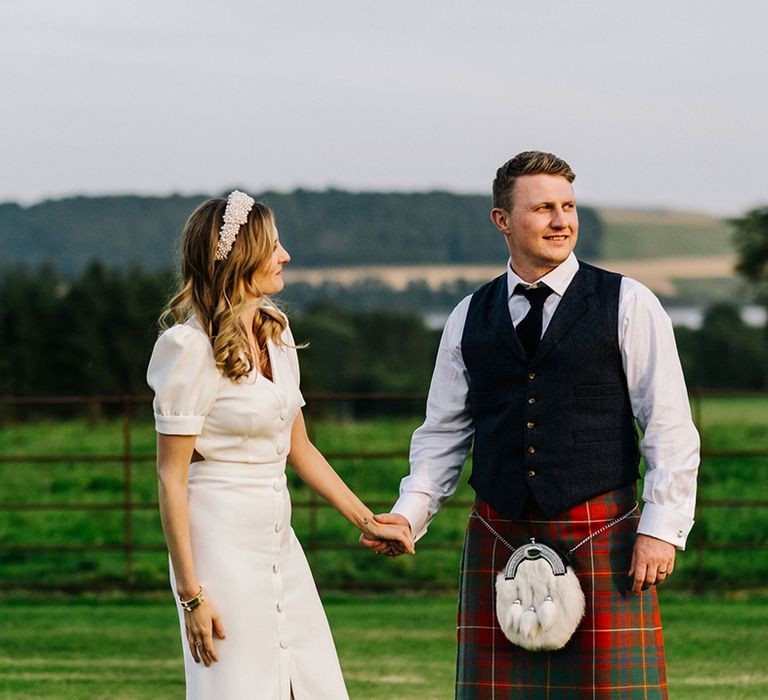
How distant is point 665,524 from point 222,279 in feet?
3.95

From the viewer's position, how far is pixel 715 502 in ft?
29.6

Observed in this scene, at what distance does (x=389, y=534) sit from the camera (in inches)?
150

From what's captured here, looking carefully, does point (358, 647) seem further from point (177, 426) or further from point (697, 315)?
point (697, 315)

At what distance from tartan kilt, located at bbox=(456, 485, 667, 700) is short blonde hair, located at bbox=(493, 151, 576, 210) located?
0.80 m

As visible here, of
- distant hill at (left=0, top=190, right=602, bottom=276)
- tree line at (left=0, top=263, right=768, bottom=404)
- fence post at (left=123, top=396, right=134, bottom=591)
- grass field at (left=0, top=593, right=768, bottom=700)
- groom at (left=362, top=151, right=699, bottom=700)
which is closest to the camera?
groom at (left=362, top=151, right=699, bottom=700)

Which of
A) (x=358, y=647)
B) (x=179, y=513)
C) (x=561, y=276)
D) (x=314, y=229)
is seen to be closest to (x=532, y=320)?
(x=561, y=276)

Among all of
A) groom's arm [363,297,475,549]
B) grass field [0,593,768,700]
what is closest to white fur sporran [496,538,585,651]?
groom's arm [363,297,475,549]

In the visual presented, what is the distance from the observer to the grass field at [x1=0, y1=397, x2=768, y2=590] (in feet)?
37.7

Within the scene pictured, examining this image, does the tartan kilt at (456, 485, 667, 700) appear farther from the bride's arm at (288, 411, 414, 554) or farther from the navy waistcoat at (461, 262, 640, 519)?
the bride's arm at (288, 411, 414, 554)

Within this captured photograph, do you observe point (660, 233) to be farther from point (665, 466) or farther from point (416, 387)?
point (665, 466)

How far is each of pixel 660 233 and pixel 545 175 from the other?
3287 centimetres

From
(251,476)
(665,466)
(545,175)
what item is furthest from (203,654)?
(545,175)

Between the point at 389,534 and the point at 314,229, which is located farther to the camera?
the point at 314,229

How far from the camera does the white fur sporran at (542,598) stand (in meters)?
3.51
